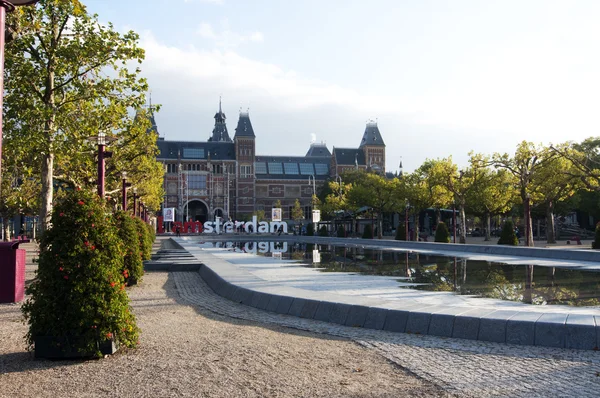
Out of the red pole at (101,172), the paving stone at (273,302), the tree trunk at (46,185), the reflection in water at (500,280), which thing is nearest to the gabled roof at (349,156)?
the reflection in water at (500,280)

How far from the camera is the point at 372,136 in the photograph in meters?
101

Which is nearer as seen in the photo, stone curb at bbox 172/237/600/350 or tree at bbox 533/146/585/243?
stone curb at bbox 172/237/600/350

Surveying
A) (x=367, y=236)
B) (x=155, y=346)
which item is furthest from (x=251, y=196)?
(x=155, y=346)

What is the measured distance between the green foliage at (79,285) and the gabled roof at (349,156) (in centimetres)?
9335

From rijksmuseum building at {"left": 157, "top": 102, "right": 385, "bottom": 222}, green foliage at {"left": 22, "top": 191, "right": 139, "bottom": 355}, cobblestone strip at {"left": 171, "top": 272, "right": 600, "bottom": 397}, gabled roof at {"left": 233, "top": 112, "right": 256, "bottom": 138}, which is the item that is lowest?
cobblestone strip at {"left": 171, "top": 272, "right": 600, "bottom": 397}

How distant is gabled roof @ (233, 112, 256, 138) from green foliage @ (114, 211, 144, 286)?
278 ft

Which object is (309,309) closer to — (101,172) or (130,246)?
(130,246)

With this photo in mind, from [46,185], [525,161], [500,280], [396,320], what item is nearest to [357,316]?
[396,320]

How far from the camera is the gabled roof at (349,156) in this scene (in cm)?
9912

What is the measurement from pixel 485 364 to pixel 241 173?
9280cm

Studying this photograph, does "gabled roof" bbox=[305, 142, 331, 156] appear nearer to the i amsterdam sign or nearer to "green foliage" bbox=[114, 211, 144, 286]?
the i amsterdam sign

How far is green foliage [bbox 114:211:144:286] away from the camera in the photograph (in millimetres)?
12321

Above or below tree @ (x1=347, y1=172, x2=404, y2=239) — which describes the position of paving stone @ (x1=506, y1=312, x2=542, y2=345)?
below

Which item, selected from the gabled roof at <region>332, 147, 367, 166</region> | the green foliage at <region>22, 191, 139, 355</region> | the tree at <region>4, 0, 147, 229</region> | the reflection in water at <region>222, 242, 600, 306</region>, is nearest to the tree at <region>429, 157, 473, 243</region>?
the reflection in water at <region>222, 242, 600, 306</region>
